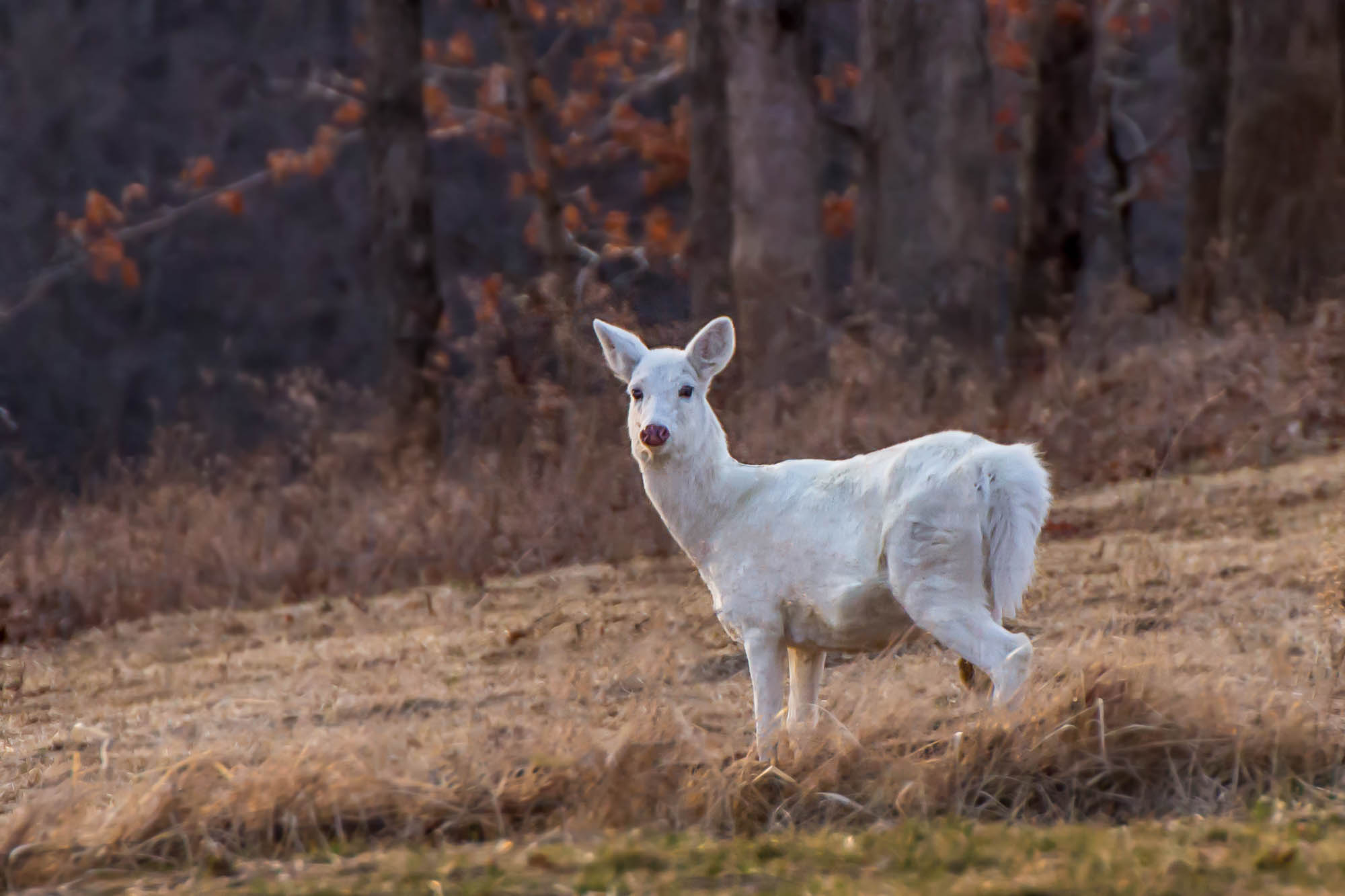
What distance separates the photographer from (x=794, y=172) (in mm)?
14273

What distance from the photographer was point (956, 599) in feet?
17.3

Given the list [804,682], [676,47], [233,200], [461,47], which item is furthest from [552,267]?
[804,682]

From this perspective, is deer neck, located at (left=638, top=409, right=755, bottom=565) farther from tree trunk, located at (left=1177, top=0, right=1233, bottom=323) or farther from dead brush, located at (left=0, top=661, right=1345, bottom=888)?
tree trunk, located at (left=1177, top=0, right=1233, bottom=323)

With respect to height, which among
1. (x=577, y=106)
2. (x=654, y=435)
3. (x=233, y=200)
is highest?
(x=577, y=106)

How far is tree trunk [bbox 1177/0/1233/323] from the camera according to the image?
15.8m

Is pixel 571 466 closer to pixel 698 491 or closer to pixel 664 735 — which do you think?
pixel 698 491

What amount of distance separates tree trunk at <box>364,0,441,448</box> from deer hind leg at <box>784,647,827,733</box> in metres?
9.12

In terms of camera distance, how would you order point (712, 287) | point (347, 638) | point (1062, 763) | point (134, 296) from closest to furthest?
1. point (1062, 763)
2. point (347, 638)
3. point (712, 287)
4. point (134, 296)

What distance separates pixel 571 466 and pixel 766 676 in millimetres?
5669

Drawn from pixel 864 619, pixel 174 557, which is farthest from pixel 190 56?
pixel 864 619

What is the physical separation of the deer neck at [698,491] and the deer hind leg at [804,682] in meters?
0.49

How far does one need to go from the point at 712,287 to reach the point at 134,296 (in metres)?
8.80

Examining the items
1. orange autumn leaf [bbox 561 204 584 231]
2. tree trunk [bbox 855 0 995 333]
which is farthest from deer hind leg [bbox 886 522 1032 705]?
orange autumn leaf [bbox 561 204 584 231]

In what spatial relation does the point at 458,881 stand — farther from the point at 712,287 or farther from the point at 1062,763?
the point at 712,287
